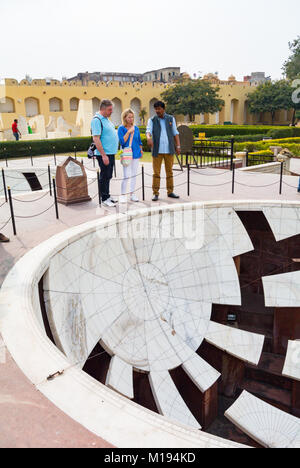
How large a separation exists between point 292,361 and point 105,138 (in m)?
4.65

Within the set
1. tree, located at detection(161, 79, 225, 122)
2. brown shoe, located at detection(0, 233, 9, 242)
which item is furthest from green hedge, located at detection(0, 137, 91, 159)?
tree, located at detection(161, 79, 225, 122)

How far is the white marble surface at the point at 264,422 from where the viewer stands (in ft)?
Result: 17.8

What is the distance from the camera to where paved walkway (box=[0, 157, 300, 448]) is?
2.17 metres

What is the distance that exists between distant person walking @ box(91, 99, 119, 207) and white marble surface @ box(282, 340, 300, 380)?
3811 millimetres

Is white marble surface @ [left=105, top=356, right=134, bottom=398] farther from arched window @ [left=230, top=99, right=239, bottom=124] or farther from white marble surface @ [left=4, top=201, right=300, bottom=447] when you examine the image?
arched window @ [left=230, top=99, right=239, bottom=124]

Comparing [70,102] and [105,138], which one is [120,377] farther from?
[70,102]

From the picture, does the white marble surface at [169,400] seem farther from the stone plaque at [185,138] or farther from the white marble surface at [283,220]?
the stone plaque at [185,138]

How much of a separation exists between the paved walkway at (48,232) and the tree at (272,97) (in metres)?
29.3

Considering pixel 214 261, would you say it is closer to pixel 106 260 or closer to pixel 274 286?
pixel 274 286

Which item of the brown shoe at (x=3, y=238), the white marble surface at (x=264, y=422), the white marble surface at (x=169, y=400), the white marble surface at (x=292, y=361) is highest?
the brown shoe at (x=3, y=238)

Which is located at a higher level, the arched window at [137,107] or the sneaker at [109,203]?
the arched window at [137,107]

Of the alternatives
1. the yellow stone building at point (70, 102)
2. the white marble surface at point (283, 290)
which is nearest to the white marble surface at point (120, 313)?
the white marble surface at point (283, 290)

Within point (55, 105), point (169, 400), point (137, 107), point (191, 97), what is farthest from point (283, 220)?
point (137, 107)

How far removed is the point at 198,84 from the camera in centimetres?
3512
